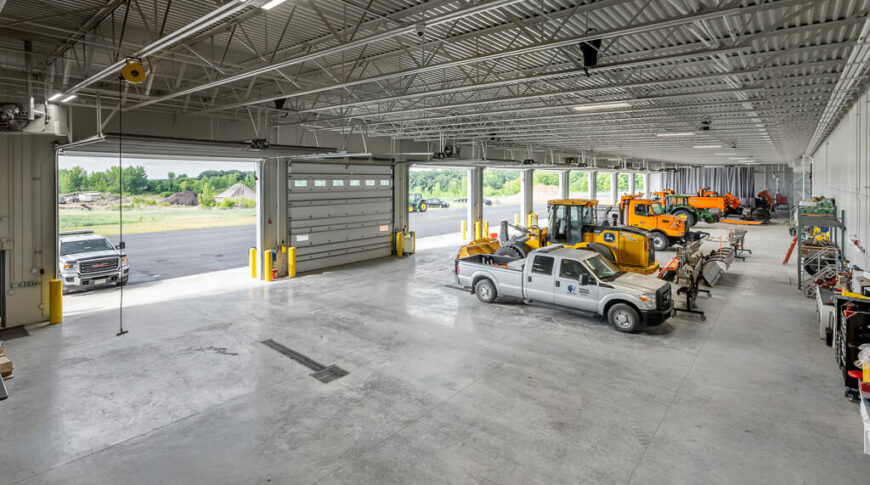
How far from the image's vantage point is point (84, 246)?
14.0 meters

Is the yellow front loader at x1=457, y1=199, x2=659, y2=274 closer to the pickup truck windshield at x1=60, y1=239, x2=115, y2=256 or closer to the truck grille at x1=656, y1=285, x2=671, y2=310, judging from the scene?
the truck grille at x1=656, y1=285, x2=671, y2=310

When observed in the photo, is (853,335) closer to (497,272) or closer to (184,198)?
(497,272)

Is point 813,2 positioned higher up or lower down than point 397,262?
higher up

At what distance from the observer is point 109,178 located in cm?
2794

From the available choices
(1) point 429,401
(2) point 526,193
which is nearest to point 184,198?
(2) point 526,193

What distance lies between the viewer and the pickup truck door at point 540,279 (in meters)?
10.5

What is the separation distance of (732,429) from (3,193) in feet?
47.5

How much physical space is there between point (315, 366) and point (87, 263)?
974 cm

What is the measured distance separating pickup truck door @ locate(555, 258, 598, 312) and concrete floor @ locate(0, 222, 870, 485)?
21.3 inches

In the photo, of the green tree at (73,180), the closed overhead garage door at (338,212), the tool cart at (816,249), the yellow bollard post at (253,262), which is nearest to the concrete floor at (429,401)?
the tool cart at (816,249)

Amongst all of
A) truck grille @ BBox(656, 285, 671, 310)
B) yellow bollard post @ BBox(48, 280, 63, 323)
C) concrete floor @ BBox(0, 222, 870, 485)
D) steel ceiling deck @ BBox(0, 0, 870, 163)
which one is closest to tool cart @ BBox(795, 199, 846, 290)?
concrete floor @ BBox(0, 222, 870, 485)

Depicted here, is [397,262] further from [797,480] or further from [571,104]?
[797,480]

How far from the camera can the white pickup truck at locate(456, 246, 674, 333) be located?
929 centimetres

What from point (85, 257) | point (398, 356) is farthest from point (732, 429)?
point (85, 257)
